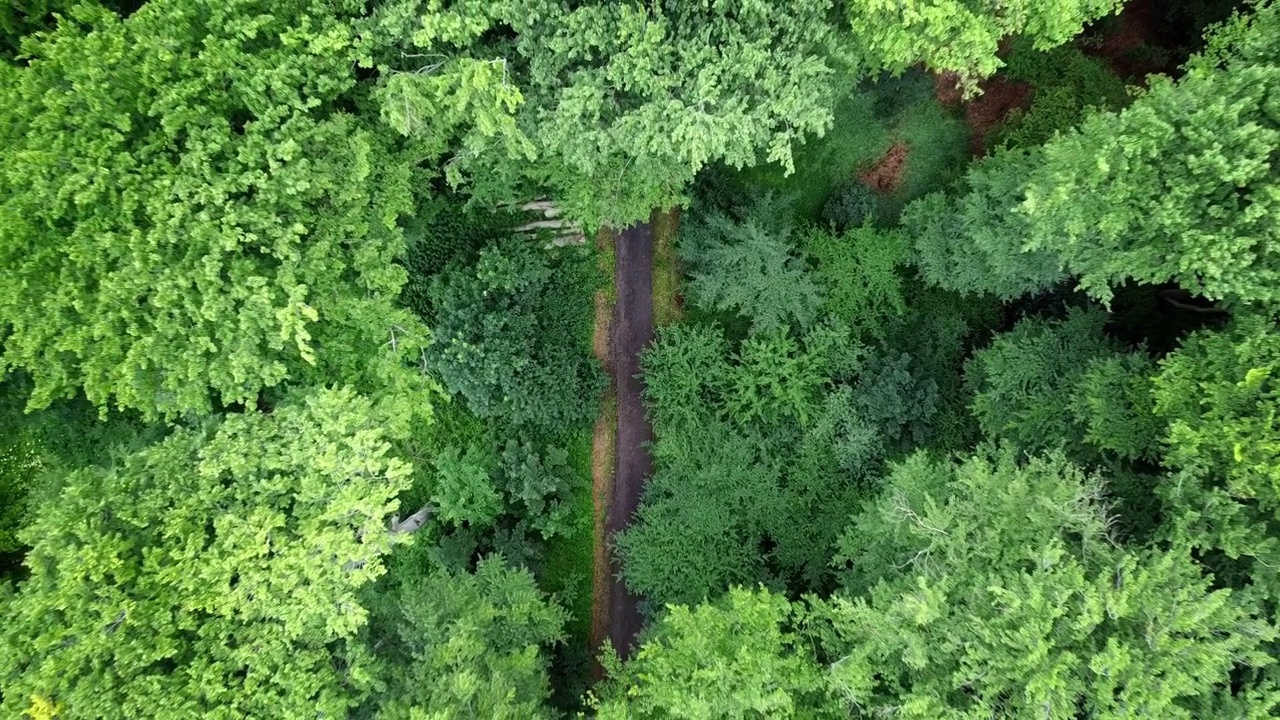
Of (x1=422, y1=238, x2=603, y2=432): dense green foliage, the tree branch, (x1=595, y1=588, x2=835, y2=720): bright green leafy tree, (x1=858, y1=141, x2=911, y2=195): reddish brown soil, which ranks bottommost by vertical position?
(x1=595, y1=588, x2=835, y2=720): bright green leafy tree

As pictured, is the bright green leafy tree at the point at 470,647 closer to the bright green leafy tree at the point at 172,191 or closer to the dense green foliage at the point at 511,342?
the dense green foliage at the point at 511,342

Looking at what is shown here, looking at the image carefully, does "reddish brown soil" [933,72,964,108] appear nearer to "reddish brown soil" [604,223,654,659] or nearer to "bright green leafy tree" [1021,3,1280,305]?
"bright green leafy tree" [1021,3,1280,305]

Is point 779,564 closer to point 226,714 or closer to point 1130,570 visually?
point 1130,570

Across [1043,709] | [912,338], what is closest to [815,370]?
[912,338]

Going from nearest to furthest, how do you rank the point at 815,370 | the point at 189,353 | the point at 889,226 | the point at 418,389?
the point at 189,353 < the point at 418,389 < the point at 815,370 < the point at 889,226

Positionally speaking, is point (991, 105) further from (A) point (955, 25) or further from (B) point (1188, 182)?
(B) point (1188, 182)

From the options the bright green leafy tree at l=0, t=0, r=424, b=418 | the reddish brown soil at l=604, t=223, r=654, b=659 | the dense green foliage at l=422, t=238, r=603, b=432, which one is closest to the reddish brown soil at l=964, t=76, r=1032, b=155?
the reddish brown soil at l=604, t=223, r=654, b=659

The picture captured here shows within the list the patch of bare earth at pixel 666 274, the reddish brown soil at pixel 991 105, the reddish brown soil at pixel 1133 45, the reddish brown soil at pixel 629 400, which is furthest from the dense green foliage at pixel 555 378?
the reddish brown soil at pixel 629 400
